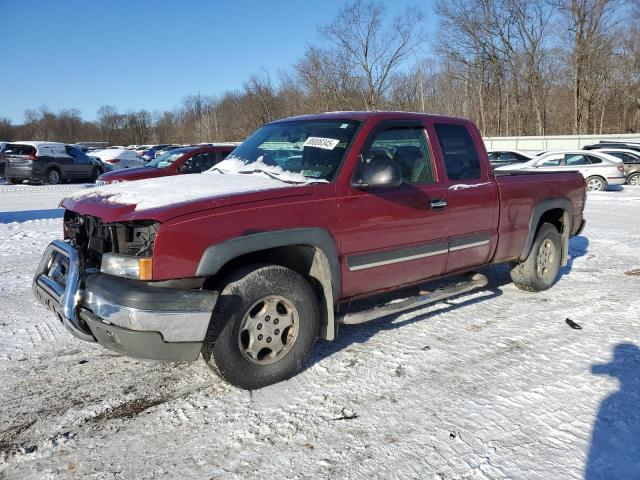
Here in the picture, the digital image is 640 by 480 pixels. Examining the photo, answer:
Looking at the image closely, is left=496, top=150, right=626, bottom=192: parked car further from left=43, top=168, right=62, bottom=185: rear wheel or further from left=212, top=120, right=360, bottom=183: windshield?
left=43, top=168, right=62, bottom=185: rear wheel

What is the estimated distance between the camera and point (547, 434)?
2977mm

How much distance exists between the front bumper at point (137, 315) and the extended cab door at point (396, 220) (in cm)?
122

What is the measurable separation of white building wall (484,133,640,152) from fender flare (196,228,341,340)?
3456cm

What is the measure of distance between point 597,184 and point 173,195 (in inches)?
731

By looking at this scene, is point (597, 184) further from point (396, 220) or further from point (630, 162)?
point (396, 220)

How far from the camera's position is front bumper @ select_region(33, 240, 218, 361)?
9.67 feet

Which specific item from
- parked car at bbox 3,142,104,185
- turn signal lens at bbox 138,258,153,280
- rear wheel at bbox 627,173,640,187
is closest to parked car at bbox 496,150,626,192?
rear wheel at bbox 627,173,640,187

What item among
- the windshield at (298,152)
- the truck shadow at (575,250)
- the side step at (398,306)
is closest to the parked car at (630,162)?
the truck shadow at (575,250)

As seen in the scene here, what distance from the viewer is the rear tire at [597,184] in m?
18.2

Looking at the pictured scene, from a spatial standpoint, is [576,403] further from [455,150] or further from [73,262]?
[73,262]

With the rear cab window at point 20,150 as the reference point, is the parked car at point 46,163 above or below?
below

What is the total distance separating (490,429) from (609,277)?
4.43 meters

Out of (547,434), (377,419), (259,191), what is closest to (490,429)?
(547,434)

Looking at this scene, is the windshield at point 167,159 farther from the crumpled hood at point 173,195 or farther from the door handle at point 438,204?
the door handle at point 438,204
